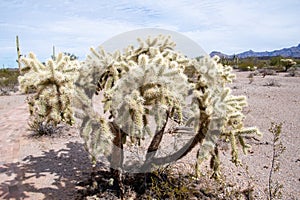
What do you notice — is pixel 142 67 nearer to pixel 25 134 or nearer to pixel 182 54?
pixel 182 54

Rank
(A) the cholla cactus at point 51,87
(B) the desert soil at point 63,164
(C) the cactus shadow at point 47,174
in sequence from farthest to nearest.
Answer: (B) the desert soil at point 63,164, (C) the cactus shadow at point 47,174, (A) the cholla cactus at point 51,87

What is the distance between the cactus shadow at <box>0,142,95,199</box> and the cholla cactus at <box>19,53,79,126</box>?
121 cm

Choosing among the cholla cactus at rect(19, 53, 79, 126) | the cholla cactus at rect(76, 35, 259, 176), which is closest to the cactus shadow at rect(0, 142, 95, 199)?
the cholla cactus at rect(76, 35, 259, 176)

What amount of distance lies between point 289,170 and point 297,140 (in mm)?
1578

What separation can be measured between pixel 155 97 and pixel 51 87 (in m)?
1.15

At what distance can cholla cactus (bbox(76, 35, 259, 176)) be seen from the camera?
116 inches

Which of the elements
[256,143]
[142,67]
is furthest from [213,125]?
[256,143]

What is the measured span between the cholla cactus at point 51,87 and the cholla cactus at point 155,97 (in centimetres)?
16

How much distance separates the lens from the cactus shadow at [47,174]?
12.3 ft

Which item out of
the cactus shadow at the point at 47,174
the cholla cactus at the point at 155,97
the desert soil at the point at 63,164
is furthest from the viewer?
the desert soil at the point at 63,164

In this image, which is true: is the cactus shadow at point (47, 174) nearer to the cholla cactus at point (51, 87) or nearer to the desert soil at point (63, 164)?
the desert soil at point (63, 164)

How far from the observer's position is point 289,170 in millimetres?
4609

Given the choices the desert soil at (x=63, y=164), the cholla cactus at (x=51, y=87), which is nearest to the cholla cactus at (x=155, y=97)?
the cholla cactus at (x=51, y=87)

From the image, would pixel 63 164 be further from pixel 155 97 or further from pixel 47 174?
pixel 155 97
